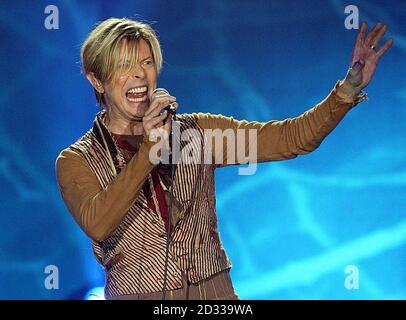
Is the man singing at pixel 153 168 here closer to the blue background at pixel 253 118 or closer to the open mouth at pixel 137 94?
the open mouth at pixel 137 94

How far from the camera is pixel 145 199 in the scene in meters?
1.72

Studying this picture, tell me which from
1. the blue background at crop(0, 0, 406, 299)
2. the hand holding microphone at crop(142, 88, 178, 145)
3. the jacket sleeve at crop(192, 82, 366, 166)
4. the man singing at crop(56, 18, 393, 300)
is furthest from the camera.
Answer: the blue background at crop(0, 0, 406, 299)

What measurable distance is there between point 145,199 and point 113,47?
34 centimetres

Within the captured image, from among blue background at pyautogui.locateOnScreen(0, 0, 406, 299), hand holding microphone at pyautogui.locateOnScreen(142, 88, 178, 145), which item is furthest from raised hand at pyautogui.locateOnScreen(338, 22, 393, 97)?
blue background at pyautogui.locateOnScreen(0, 0, 406, 299)

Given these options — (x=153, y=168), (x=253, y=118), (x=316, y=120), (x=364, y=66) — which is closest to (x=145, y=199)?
(x=153, y=168)

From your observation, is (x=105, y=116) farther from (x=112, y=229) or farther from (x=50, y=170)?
(x=50, y=170)

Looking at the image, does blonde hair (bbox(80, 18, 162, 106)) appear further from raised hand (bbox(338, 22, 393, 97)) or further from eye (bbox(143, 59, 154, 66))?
raised hand (bbox(338, 22, 393, 97))

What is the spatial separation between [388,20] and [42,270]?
1.76m

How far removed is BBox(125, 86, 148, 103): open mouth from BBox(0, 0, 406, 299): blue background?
5.03ft

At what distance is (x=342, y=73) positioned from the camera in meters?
3.29

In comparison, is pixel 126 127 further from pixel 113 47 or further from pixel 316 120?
pixel 316 120

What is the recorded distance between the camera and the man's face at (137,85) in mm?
1731

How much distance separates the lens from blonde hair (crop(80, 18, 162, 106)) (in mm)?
1728
